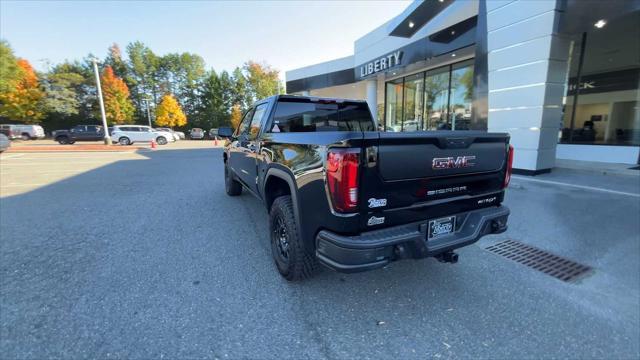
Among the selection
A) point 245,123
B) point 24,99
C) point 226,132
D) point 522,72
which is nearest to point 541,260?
point 245,123

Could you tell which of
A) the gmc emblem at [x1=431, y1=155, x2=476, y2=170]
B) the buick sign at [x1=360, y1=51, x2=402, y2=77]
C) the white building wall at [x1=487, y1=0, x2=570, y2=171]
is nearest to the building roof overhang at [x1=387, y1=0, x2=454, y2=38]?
the buick sign at [x1=360, y1=51, x2=402, y2=77]

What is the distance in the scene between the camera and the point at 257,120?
167 inches

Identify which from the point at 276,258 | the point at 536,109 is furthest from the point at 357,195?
the point at 536,109

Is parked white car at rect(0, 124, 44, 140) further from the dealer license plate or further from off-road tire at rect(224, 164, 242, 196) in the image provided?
the dealer license plate

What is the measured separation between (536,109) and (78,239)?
9.98m

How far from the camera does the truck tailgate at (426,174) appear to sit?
1991mm

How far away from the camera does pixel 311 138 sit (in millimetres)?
2314

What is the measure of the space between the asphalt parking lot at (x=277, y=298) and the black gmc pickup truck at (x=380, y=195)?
488 mm

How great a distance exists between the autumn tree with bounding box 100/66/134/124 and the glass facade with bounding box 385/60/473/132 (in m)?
42.6

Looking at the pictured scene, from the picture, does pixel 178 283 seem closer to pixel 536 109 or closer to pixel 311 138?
pixel 311 138

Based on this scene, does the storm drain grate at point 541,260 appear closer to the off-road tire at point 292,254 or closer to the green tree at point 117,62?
the off-road tire at point 292,254

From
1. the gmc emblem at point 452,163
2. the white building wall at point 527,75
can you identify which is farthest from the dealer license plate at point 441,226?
the white building wall at point 527,75

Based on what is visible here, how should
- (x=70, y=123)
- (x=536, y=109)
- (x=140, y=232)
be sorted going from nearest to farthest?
(x=140, y=232)
(x=536, y=109)
(x=70, y=123)

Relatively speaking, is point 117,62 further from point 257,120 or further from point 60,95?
point 257,120
